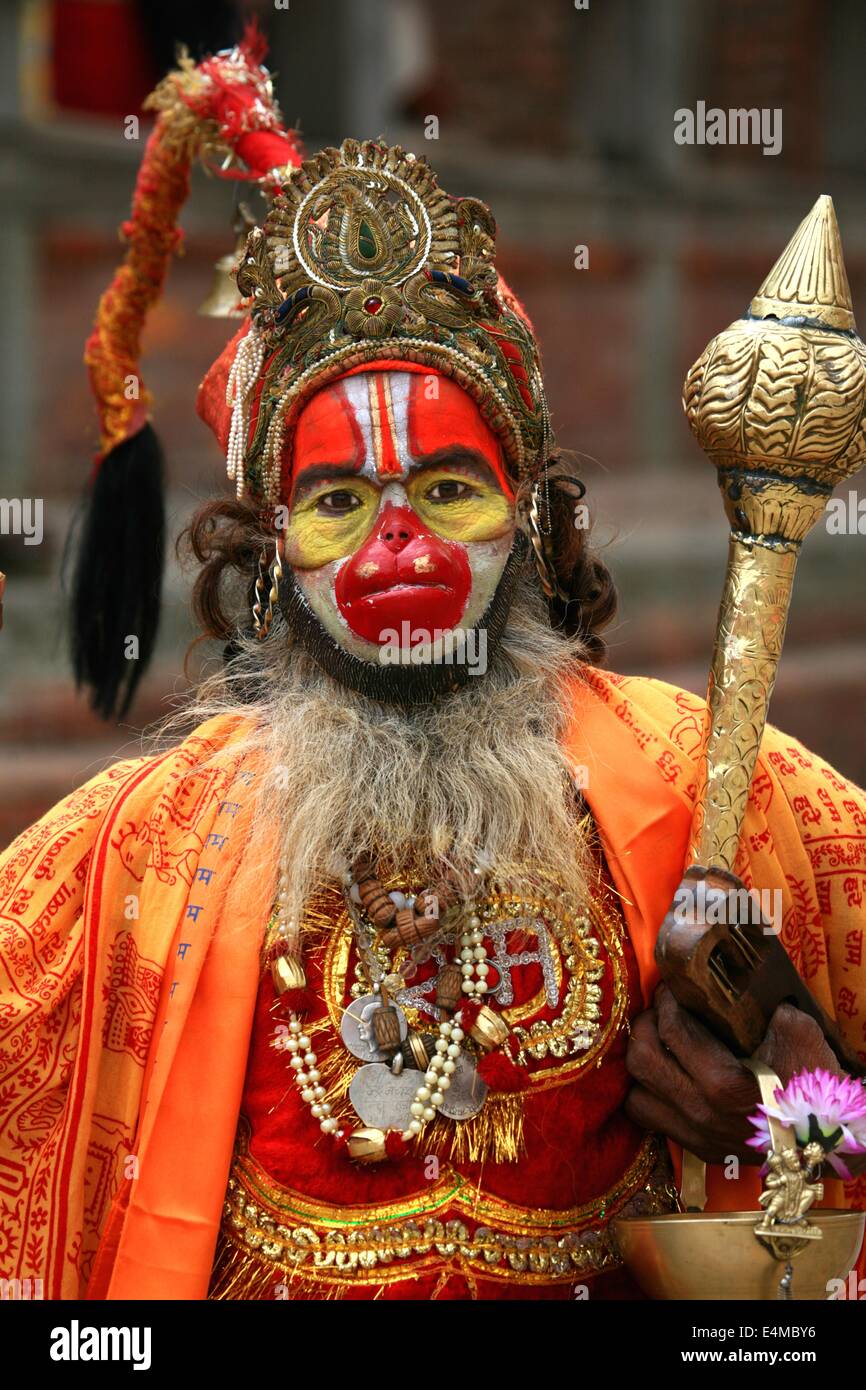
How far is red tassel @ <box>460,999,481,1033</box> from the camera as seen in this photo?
11.3ft

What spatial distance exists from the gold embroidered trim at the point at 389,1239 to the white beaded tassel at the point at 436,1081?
0.09m

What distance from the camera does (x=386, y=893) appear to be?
11.5 feet

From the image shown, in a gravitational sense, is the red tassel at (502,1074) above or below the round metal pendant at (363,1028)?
below

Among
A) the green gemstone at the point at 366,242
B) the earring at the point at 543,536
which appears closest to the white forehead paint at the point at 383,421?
the green gemstone at the point at 366,242

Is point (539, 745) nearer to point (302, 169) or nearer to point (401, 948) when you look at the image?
point (401, 948)

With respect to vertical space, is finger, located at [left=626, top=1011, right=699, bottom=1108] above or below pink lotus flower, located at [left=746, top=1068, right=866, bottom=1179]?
above

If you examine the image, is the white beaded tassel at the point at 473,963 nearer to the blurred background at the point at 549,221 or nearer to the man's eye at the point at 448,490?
the man's eye at the point at 448,490

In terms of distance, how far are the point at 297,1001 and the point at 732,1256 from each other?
804 millimetres

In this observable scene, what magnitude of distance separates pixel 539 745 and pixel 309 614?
0.46 m

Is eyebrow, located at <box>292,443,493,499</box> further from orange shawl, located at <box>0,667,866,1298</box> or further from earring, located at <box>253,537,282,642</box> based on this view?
orange shawl, located at <box>0,667,866,1298</box>

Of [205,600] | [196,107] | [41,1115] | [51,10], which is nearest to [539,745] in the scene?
[205,600]

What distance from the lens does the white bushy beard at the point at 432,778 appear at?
355 centimetres

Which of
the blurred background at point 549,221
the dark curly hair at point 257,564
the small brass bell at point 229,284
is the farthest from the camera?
the blurred background at point 549,221

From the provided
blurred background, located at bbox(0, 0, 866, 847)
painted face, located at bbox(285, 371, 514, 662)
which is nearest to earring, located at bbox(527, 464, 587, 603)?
painted face, located at bbox(285, 371, 514, 662)
